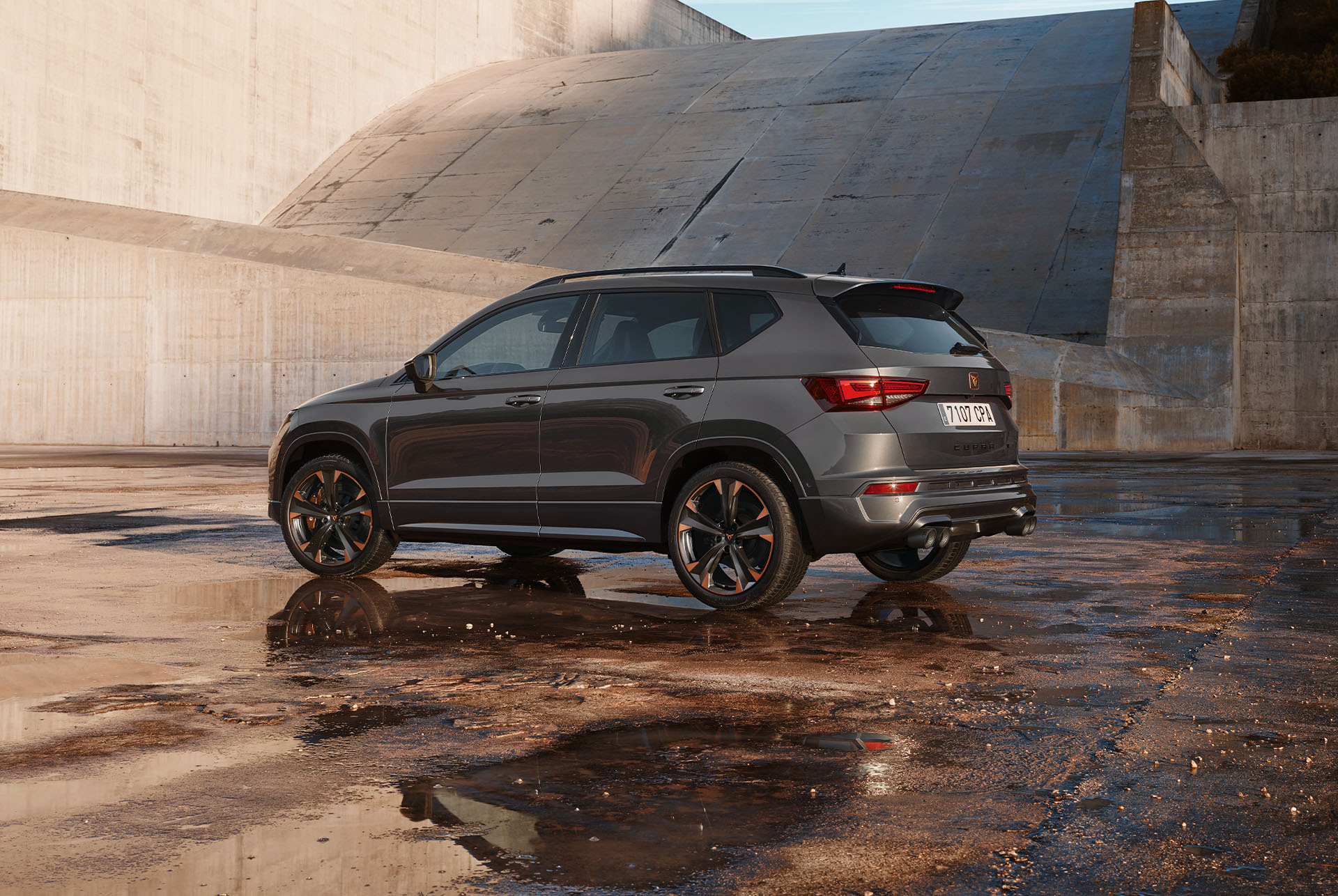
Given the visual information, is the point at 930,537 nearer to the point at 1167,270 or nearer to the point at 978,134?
the point at 1167,270

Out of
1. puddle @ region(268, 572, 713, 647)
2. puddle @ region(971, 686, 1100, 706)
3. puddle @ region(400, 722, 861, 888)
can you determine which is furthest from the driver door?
puddle @ region(400, 722, 861, 888)

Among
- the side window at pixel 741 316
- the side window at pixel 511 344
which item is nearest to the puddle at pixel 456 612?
the side window at pixel 511 344

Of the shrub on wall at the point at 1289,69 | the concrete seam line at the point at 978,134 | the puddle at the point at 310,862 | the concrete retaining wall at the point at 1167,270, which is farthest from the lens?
the concrete seam line at the point at 978,134

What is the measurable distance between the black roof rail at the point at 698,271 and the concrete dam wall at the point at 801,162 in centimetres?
2197

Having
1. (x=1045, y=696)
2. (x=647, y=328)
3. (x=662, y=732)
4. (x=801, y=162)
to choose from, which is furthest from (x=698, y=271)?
(x=801, y=162)

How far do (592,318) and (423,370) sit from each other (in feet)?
3.60

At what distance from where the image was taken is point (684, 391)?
7570 millimetres

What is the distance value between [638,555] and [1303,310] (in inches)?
845

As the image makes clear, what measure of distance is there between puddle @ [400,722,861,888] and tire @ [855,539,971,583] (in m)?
4.05

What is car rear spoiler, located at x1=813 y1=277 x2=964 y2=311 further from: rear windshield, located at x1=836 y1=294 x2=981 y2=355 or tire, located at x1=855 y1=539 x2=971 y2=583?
tire, located at x1=855 y1=539 x2=971 y2=583

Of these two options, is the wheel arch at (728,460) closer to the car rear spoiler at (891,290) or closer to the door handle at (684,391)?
the door handle at (684,391)

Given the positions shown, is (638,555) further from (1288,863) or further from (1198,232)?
(1198,232)

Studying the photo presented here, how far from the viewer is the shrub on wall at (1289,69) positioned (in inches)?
1147

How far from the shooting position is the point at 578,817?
373 centimetres
